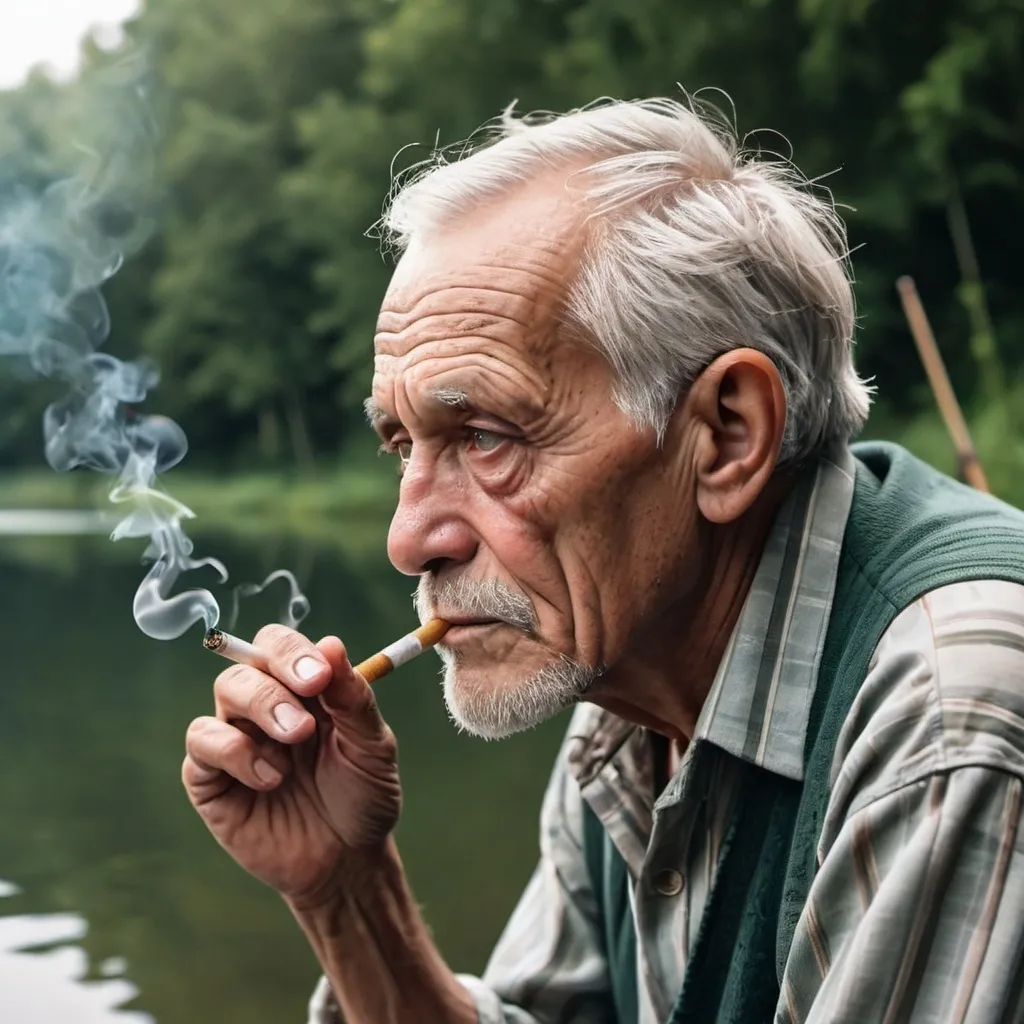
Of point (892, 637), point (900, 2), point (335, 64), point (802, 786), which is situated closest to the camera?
point (892, 637)

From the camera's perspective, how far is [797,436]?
1.37 m

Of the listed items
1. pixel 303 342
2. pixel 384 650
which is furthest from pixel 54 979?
pixel 303 342

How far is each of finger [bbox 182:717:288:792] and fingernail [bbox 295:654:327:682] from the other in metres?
0.12

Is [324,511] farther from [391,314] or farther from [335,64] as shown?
[391,314]

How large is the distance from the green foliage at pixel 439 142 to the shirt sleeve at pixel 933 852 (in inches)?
265

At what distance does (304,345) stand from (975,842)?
1461 centimetres

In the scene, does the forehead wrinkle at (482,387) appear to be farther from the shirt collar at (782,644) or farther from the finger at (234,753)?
the finger at (234,753)

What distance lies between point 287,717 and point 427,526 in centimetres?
24

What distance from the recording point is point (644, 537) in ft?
4.35

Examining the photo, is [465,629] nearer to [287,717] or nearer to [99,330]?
[287,717]

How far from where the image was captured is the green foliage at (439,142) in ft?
35.9

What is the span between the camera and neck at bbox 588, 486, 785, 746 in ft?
4.51

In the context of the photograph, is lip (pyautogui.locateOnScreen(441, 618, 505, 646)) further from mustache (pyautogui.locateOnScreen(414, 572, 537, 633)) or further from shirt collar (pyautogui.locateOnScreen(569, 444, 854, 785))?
shirt collar (pyautogui.locateOnScreen(569, 444, 854, 785))

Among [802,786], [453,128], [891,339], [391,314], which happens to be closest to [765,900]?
[802,786]
